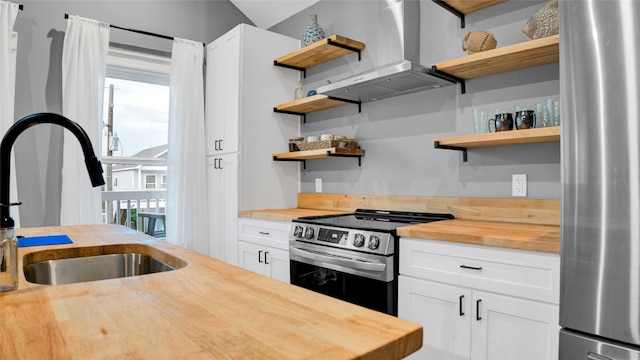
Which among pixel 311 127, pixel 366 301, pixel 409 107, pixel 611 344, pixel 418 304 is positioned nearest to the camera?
pixel 611 344

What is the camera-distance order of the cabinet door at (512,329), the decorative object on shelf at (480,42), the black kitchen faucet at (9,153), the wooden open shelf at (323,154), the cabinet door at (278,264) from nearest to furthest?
the black kitchen faucet at (9,153)
the cabinet door at (512,329)
the decorative object on shelf at (480,42)
the cabinet door at (278,264)
the wooden open shelf at (323,154)

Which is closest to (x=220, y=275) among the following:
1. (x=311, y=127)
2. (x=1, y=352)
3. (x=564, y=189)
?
(x=1, y=352)

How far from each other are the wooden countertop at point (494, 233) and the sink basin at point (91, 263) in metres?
1.16

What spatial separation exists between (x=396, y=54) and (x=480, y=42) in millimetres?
529

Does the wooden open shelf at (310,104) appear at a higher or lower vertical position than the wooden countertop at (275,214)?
higher

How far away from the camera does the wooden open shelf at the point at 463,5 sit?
2.42 meters

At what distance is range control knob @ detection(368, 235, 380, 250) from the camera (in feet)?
6.86

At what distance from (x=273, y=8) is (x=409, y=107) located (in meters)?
1.86

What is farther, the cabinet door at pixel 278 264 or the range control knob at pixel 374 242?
the cabinet door at pixel 278 264

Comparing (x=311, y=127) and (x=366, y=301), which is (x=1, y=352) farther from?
(x=311, y=127)

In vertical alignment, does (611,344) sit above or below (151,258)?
below

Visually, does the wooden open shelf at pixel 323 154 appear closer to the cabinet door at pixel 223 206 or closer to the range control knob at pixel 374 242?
the cabinet door at pixel 223 206

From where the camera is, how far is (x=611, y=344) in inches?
52.0

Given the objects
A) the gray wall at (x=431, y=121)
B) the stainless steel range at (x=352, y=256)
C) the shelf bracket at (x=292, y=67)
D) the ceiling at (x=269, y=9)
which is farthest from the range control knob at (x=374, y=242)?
the ceiling at (x=269, y=9)
